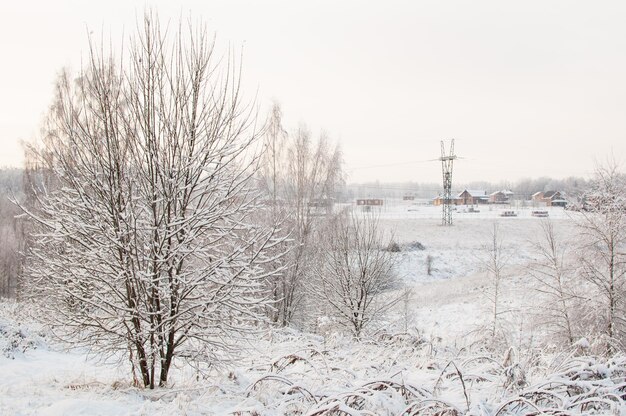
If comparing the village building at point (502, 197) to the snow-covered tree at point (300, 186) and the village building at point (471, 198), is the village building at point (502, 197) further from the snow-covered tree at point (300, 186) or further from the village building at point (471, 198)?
the snow-covered tree at point (300, 186)

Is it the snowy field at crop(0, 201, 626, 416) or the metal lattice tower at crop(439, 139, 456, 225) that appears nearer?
the snowy field at crop(0, 201, 626, 416)

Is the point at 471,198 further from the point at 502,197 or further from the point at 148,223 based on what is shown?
the point at 148,223

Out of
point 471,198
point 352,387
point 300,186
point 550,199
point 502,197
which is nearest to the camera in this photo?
point 352,387

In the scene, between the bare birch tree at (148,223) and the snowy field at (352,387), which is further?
the bare birch tree at (148,223)

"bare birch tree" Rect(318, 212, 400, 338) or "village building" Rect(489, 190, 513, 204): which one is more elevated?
"village building" Rect(489, 190, 513, 204)

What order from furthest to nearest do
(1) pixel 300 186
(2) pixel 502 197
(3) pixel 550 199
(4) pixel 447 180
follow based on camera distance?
(2) pixel 502 197 < (3) pixel 550 199 < (4) pixel 447 180 < (1) pixel 300 186

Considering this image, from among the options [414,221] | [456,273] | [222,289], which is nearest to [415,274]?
[456,273]

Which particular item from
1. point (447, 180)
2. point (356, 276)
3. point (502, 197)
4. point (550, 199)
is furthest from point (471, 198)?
point (356, 276)

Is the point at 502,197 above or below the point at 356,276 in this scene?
above

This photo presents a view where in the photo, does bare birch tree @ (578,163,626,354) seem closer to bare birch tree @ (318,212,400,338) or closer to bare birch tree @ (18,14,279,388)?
bare birch tree @ (318,212,400,338)

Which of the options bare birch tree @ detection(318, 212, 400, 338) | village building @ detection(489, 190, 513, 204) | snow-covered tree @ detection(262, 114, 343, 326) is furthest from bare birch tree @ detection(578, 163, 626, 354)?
village building @ detection(489, 190, 513, 204)

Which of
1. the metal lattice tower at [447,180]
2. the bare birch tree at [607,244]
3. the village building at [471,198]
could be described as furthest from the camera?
the village building at [471,198]

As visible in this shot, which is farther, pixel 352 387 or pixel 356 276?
pixel 356 276

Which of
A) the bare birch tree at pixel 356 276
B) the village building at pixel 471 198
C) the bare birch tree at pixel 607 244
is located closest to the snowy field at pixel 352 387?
the bare birch tree at pixel 356 276
